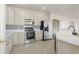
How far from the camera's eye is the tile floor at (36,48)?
159cm

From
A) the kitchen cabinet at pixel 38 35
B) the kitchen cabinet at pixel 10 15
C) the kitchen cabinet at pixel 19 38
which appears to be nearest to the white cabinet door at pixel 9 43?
the kitchen cabinet at pixel 19 38

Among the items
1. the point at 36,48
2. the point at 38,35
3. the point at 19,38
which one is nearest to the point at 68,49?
the point at 36,48

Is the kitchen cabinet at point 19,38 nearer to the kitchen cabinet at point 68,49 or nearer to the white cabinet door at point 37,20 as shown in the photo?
the white cabinet door at point 37,20

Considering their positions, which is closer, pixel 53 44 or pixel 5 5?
pixel 5 5

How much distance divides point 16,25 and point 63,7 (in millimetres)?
831

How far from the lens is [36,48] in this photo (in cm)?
170

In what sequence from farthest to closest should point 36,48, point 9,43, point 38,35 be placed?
point 38,35
point 36,48
point 9,43

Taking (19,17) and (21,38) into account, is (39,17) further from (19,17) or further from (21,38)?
(21,38)

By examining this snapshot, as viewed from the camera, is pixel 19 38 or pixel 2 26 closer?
pixel 2 26

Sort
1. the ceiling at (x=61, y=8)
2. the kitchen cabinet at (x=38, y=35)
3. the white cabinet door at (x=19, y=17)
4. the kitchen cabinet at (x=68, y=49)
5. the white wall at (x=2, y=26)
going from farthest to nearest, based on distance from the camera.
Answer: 1. the kitchen cabinet at (x=38, y=35)
2. the white cabinet door at (x=19, y=17)
3. the ceiling at (x=61, y=8)
4. the white wall at (x=2, y=26)
5. the kitchen cabinet at (x=68, y=49)

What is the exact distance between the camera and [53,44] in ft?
5.59

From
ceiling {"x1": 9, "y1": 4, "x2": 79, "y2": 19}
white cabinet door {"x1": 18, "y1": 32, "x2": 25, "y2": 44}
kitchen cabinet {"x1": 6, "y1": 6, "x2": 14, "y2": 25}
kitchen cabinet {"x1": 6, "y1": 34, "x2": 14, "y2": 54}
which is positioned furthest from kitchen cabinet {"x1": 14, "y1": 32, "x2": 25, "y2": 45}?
ceiling {"x1": 9, "y1": 4, "x2": 79, "y2": 19}
